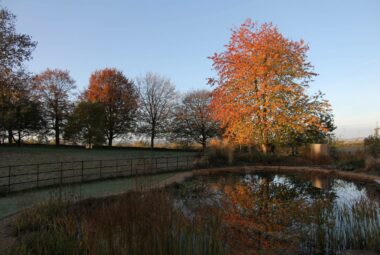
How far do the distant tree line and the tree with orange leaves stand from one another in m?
0.14

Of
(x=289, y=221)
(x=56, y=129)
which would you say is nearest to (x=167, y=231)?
(x=289, y=221)

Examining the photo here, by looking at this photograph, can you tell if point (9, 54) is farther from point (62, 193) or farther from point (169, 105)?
point (169, 105)

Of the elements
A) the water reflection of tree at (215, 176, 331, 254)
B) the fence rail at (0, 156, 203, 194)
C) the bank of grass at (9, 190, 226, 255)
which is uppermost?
the bank of grass at (9, 190, 226, 255)

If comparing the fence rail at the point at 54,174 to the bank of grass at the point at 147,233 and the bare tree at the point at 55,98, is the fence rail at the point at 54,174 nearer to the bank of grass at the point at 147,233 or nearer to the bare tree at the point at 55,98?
the bank of grass at the point at 147,233

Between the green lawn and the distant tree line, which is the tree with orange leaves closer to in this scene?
the distant tree line

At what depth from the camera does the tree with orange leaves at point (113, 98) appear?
40.2 metres

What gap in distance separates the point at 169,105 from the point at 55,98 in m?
15.9

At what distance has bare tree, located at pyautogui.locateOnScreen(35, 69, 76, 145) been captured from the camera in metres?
38.6

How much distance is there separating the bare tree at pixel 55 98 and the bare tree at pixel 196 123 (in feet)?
52.0

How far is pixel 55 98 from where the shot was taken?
1544 inches

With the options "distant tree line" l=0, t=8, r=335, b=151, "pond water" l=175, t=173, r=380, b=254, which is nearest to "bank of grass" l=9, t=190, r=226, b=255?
"pond water" l=175, t=173, r=380, b=254

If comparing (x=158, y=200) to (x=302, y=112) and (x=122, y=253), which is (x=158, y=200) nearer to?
(x=122, y=253)

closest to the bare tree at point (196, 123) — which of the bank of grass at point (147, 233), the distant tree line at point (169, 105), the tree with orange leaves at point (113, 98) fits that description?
the distant tree line at point (169, 105)

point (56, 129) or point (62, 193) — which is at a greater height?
point (56, 129)
